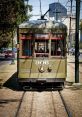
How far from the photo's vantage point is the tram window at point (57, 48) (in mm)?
17703

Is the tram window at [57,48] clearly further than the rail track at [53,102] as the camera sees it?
Yes

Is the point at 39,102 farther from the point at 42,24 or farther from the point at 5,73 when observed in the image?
the point at 5,73

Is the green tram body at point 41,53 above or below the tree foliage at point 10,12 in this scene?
below

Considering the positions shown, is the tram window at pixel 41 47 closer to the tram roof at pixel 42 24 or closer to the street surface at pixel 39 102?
the tram roof at pixel 42 24

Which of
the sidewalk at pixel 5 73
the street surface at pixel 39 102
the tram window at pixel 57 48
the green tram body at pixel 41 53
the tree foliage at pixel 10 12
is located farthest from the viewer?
the sidewalk at pixel 5 73

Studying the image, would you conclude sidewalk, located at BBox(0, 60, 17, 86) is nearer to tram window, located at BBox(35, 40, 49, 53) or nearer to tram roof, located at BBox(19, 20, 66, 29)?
tram window, located at BBox(35, 40, 49, 53)

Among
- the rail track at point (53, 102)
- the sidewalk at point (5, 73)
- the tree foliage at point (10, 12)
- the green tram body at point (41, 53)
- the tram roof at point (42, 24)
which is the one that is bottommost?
the sidewalk at point (5, 73)

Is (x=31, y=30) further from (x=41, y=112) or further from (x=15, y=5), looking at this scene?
(x=41, y=112)

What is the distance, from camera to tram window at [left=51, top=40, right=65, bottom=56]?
1770cm

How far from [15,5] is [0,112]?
29.5 ft

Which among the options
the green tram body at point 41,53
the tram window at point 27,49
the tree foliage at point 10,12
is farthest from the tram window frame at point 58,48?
the tree foliage at point 10,12

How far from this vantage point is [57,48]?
17734 millimetres

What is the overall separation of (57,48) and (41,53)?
0.79m

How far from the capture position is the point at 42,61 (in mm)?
17531
